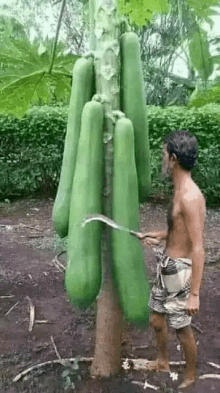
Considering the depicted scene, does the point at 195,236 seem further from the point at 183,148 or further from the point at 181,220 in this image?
A: the point at 183,148

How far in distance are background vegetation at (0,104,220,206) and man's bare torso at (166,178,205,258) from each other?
6.30 metres

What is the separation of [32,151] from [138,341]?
619cm

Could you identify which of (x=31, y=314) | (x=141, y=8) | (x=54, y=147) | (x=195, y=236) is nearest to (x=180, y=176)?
(x=195, y=236)

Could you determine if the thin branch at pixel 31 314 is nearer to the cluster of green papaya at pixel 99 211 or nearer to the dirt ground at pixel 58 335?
the dirt ground at pixel 58 335

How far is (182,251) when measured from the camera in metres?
3.05

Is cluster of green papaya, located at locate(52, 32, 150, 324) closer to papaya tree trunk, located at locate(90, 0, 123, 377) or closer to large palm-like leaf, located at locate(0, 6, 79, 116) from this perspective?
papaya tree trunk, located at locate(90, 0, 123, 377)

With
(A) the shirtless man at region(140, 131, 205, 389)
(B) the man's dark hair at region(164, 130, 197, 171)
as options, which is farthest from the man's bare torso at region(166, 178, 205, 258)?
(B) the man's dark hair at region(164, 130, 197, 171)

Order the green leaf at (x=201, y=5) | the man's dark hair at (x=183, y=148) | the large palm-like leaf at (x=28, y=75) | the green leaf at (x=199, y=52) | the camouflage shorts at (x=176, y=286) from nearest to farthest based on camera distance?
the man's dark hair at (x=183, y=148) < the camouflage shorts at (x=176, y=286) < the green leaf at (x=201, y=5) < the large palm-like leaf at (x=28, y=75) < the green leaf at (x=199, y=52)

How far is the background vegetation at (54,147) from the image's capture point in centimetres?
925

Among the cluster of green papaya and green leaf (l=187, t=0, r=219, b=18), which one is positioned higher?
green leaf (l=187, t=0, r=219, b=18)

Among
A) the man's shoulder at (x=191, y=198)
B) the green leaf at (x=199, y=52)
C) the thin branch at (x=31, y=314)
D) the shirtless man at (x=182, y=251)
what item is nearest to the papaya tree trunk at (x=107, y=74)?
the shirtless man at (x=182, y=251)

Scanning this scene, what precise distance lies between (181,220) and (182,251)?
191 mm

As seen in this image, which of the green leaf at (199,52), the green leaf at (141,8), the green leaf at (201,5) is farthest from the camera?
the green leaf at (199,52)

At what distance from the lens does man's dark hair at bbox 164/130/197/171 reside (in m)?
2.94
